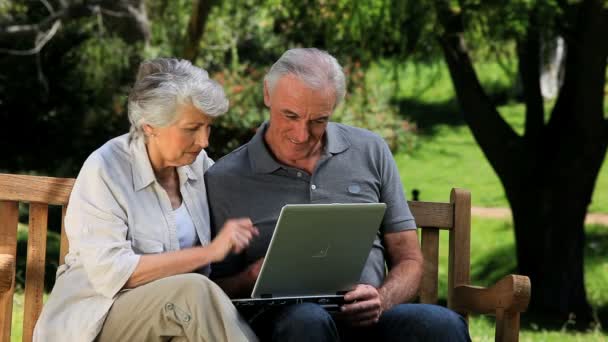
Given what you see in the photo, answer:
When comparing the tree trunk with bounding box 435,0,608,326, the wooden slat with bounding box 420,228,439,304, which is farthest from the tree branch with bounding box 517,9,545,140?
the wooden slat with bounding box 420,228,439,304

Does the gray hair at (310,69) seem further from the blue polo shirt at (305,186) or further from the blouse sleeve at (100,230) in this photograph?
the blouse sleeve at (100,230)

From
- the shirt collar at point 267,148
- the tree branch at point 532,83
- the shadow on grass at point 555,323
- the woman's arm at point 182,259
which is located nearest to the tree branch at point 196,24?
the tree branch at point 532,83

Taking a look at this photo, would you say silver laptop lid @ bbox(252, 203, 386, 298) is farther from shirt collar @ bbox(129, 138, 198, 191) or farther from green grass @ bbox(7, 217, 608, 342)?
green grass @ bbox(7, 217, 608, 342)

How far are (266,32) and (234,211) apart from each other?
43.1ft

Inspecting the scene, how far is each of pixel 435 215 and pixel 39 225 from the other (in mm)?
1341

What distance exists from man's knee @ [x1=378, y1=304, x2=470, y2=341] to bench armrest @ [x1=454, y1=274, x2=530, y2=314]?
19 cm

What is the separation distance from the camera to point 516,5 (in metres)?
7.92

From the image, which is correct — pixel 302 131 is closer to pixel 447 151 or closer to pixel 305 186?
pixel 305 186

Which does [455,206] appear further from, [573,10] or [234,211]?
[573,10]

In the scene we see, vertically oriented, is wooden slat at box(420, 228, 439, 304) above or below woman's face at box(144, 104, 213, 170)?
below

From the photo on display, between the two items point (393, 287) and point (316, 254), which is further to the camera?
point (393, 287)

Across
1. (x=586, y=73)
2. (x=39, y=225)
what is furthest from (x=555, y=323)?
(x=39, y=225)

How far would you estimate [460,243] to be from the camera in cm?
379

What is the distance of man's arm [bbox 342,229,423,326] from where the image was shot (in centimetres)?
330
